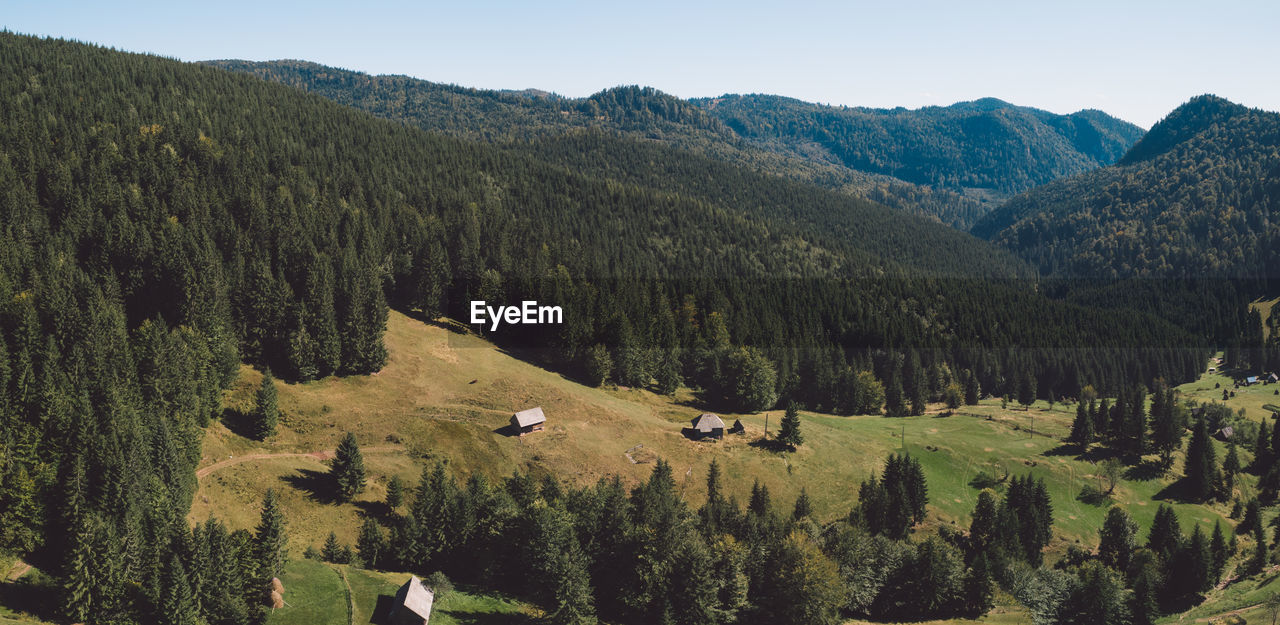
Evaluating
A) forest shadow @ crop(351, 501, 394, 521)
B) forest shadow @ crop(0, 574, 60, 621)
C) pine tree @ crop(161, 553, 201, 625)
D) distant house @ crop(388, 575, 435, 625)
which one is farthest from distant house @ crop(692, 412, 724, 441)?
forest shadow @ crop(0, 574, 60, 621)

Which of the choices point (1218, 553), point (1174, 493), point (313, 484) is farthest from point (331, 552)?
point (1174, 493)

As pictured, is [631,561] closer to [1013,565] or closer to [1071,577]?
[1013,565]

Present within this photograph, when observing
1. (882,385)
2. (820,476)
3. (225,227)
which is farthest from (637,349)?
(225,227)

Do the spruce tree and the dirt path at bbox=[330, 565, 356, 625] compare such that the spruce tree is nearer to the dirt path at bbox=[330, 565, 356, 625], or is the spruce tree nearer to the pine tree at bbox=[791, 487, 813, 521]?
the pine tree at bbox=[791, 487, 813, 521]

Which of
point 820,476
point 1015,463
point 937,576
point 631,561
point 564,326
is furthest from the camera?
point 564,326

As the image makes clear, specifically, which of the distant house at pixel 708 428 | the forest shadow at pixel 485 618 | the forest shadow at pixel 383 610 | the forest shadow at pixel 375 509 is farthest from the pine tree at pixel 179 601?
the distant house at pixel 708 428

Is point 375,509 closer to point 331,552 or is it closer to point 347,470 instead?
point 347,470

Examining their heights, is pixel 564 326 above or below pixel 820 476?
above
